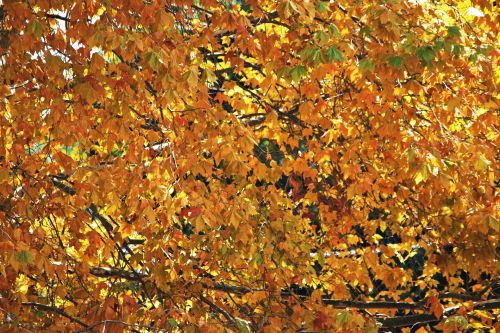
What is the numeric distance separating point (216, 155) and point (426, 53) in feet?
5.56

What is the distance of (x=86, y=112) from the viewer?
782cm

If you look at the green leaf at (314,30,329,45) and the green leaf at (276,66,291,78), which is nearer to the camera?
the green leaf at (314,30,329,45)

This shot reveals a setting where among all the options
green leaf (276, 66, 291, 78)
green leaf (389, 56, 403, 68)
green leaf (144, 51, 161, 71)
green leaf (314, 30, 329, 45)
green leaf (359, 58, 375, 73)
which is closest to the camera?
green leaf (144, 51, 161, 71)

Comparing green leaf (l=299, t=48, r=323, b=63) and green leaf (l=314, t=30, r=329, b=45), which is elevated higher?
green leaf (l=314, t=30, r=329, b=45)

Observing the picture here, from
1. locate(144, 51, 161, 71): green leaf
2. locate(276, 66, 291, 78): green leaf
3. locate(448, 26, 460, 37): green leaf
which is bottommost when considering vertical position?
locate(144, 51, 161, 71): green leaf

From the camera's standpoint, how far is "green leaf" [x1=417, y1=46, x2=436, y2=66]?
6.37 meters

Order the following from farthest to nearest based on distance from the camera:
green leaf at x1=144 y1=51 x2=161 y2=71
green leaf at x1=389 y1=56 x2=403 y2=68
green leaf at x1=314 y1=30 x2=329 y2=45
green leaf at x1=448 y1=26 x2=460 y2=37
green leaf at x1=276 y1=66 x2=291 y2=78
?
green leaf at x1=276 y1=66 x2=291 y2=78 → green leaf at x1=314 y1=30 x2=329 y2=45 → green leaf at x1=389 y1=56 x2=403 y2=68 → green leaf at x1=448 y1=26 x2=460 y2=37 → green leaf at x1=144 y1=51 x2=161 y2=71

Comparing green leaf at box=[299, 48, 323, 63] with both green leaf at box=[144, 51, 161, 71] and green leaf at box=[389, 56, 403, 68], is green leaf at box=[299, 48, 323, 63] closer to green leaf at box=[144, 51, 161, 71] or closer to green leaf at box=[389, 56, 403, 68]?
green leaf at box=[389, 56, 403, 68]

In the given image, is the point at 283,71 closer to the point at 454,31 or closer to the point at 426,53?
the point at 426,53

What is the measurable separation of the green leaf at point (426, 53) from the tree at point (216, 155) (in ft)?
0.05

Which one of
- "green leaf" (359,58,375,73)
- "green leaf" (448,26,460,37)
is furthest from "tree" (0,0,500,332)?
"green leaf" (448,26,460,37)

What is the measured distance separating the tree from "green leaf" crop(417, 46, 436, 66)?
0.01 m

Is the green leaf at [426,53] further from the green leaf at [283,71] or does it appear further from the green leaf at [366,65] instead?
the green leaf at [283,71]

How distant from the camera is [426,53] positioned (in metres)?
6.40
